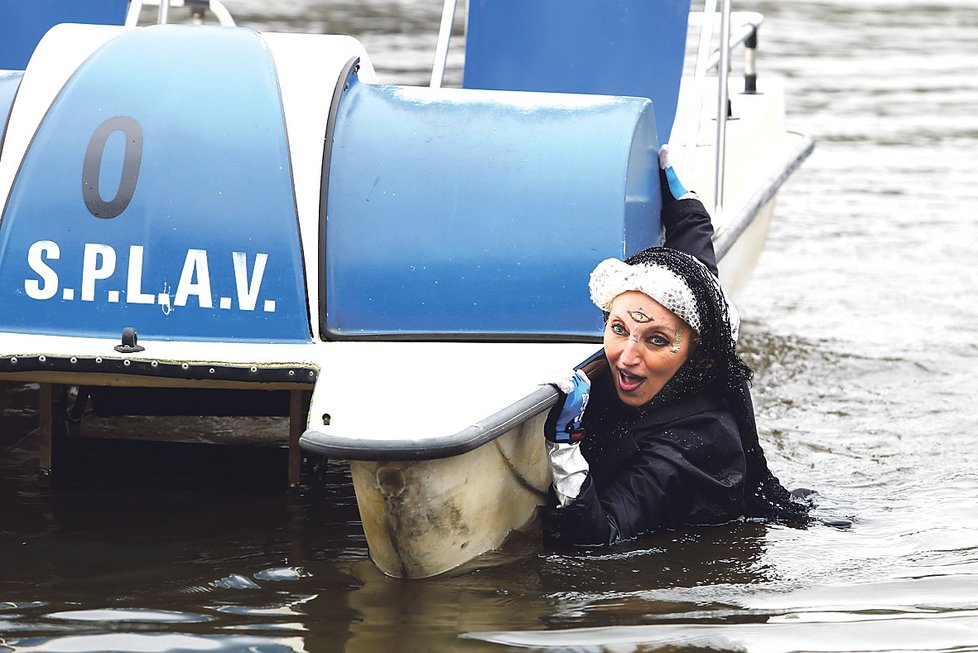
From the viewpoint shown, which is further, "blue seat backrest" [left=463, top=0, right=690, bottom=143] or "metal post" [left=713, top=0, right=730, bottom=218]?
"blue seat backrest" [left=463, top=0, right=690, bottom=143]

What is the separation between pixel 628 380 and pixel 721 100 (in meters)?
1.53

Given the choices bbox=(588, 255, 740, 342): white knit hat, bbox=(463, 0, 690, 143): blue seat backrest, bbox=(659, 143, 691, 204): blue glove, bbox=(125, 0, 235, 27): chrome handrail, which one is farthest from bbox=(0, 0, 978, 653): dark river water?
bbox=(125, 0, 235, 27): chrome handrail

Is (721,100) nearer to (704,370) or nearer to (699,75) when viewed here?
(699,75)

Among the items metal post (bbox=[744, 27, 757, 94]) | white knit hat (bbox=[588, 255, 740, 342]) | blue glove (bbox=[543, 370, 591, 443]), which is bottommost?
blue glove (bbox=[543, 370, 591, 443])

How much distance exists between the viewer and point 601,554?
377cm

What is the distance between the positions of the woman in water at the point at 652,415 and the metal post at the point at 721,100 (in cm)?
129

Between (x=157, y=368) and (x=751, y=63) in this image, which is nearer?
(x=157, y=368)

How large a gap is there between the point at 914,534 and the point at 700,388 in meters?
0.77

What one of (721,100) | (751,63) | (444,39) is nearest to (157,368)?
(721,100)

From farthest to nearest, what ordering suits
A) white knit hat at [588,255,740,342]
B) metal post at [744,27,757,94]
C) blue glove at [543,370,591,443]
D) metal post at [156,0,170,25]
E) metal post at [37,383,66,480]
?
1. metal post at [744,27,757,94]
2. metal post at [156,0,170,25]
3. metal post at [37,383,66,480]
4. white knit hat at [588,255,740,342]
5. blue glove at [543,370,591,443]

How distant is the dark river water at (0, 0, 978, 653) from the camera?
130 inches

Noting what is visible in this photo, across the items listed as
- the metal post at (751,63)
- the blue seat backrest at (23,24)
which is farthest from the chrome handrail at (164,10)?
the metal post at (751,63)

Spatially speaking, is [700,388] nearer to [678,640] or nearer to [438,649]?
[678,640]

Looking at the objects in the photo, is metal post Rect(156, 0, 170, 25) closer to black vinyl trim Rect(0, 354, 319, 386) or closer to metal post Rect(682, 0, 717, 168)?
metal post Rect(682, 0, 717, 168)
